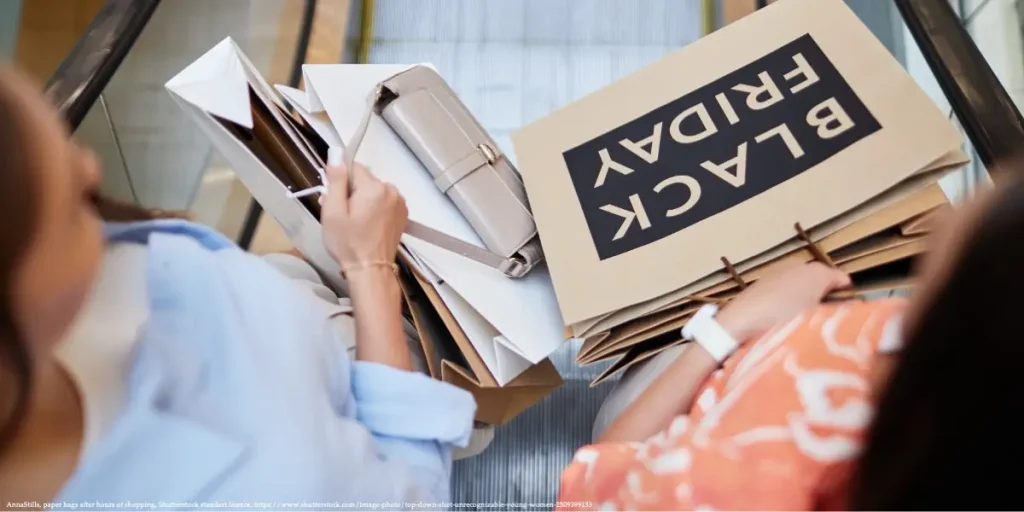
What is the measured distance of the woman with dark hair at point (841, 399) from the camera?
33 centimetres

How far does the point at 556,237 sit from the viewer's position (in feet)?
3.00

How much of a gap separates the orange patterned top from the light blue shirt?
7.7 inches

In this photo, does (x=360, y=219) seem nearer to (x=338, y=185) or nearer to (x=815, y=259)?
(x=338, y=185)

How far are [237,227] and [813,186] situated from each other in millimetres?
1353

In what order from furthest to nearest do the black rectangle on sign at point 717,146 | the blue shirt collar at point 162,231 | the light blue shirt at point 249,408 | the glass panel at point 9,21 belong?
the glass panel at point 9,21
the black rectangle on sign at point 717,146
the blue shirt collar at point 162,231
the light blue shirt at point 249,408

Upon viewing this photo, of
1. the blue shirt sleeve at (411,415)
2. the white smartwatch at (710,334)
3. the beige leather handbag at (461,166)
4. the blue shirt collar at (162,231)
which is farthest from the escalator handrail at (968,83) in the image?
the blue shirt collar at (162,231)

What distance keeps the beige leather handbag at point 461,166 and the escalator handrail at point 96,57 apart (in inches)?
16.6

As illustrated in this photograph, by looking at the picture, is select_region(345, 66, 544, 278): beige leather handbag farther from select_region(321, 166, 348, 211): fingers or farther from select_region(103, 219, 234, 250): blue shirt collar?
select_region(103, 219, 234, 250): blue shirt collar

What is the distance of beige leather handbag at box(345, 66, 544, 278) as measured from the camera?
988mm

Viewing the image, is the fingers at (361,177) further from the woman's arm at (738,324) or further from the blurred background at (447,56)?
the blurred background at (447,56)

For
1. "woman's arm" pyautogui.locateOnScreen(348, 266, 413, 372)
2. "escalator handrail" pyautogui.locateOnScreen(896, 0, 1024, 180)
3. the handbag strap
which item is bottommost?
"woman's arm" pyautogui.locateOnScreen(348, 266, 413, 372)

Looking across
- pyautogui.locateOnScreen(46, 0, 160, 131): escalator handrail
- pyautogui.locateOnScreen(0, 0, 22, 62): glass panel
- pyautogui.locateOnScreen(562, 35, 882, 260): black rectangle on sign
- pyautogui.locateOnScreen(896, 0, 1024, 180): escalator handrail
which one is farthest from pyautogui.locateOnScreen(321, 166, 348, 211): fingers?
pyautogui.locateOnScreen(0, 0, 22, 62): glass panel

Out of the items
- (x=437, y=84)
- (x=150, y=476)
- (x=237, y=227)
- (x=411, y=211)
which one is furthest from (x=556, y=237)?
(x=237, y=227)

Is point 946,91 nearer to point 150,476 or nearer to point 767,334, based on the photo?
point 767,334
